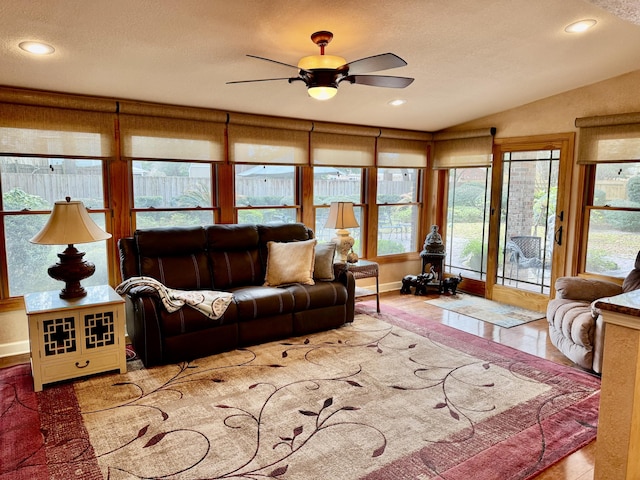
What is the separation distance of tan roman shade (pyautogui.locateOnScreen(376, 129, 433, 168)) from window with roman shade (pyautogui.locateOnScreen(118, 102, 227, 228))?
7.24 ft

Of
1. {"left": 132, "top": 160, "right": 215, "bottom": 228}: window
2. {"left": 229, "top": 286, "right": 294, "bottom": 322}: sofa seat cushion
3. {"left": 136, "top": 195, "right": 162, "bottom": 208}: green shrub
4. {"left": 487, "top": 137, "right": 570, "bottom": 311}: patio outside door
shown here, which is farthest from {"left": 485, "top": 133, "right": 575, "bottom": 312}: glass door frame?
{"left": 136, "top": 195, "right": 162, "bottom": 208}: green shrub

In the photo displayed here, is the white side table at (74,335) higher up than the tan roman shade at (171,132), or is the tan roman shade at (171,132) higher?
the tan roman shade at (171,132)

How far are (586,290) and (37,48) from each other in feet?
15.2

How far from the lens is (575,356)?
3535mm

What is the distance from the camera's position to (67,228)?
3.25 meters

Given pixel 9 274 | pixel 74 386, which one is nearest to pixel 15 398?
pixel 74 386

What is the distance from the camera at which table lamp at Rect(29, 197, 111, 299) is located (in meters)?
3.22

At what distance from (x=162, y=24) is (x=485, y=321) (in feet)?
13.3

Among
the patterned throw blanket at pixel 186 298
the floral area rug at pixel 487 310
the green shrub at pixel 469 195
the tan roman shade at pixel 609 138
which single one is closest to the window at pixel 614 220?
the tan roman shade at pixel 609 138

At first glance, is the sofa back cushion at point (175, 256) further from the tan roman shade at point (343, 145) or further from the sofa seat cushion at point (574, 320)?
the sofa seat cushion at point (574, 320)

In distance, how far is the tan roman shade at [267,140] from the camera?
4672 millimetres

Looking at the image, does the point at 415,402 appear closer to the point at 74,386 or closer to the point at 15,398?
the point at 74,386

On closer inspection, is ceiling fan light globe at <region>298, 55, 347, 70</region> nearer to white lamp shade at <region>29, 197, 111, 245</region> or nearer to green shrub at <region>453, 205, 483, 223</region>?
white lamp shade at <region>29, 197, 111, 245</region>

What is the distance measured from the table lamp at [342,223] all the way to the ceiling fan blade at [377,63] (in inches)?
81.2
